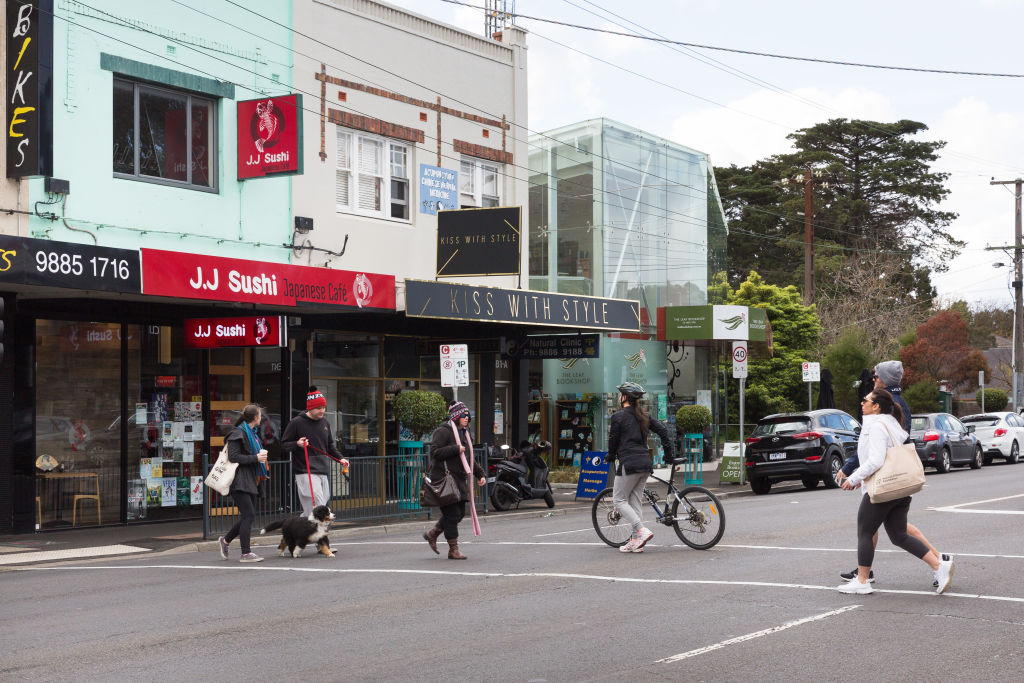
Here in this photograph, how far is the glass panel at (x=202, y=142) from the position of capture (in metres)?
18.1

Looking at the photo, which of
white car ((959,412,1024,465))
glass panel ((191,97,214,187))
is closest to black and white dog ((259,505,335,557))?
glass panel ((191,97,214,187))

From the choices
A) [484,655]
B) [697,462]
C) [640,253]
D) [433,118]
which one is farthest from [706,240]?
[484,655]

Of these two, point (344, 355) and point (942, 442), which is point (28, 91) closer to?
point (344, 355)

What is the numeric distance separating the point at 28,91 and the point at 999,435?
2774 cm

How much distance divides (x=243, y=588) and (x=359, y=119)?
11.8 m

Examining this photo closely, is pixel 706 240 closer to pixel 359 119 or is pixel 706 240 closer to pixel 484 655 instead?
pixel 359 119

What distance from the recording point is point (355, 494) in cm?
1719

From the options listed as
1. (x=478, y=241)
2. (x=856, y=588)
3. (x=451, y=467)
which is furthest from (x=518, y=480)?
(x=856, y=588)

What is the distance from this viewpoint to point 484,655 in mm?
7410

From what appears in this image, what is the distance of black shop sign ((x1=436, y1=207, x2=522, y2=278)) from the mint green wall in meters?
3.02

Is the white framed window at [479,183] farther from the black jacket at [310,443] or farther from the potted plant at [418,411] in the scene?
the black jacket at [310,443]

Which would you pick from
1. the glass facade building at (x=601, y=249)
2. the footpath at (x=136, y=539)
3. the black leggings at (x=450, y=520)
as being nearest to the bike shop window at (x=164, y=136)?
the footpath at (x=136, y=539)

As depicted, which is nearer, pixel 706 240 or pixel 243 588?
pixel 243 588

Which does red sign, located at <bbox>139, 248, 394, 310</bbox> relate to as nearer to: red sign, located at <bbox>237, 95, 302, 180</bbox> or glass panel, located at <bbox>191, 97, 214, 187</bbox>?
red sign, located at <bbox>237, 95, 302, 180</bbox>
